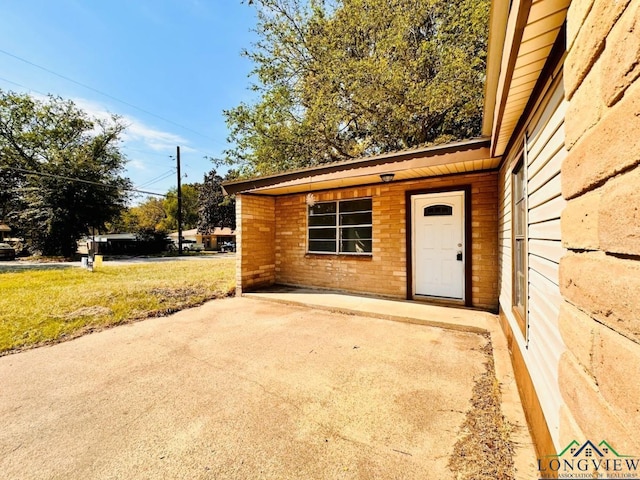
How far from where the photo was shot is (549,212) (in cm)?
200

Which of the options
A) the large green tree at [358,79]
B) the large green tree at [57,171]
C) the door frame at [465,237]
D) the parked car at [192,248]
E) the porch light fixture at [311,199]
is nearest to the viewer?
the door frame at [465,237]

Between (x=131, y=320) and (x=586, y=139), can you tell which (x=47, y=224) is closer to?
(x=131, y=320)

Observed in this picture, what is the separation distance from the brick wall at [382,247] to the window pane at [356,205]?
0.15 meters

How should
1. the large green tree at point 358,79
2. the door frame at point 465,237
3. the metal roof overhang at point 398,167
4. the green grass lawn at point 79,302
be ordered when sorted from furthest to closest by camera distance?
the large green tree at point 358,79 < the door frame at point 465,237 < the green grass lawn at point 79,302 < the metal roof overhang at point 398,167

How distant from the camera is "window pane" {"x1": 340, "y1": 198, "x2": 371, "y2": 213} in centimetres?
661

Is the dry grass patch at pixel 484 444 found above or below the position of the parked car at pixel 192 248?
below

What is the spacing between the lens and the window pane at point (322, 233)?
7.16 m

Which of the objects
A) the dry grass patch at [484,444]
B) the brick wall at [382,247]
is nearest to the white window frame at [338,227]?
the brick wall at [382,247]

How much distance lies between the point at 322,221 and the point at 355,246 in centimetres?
111

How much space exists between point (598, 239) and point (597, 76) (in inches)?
19.3

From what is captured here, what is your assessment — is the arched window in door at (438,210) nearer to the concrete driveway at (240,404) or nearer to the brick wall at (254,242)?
the concrete driveway at (240,404)

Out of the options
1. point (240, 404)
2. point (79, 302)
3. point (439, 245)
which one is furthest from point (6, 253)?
point (439, 245)

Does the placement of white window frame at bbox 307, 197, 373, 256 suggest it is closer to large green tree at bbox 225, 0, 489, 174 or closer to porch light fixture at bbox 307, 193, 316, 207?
porch light fixture at bbox 307, 193, 316, 207

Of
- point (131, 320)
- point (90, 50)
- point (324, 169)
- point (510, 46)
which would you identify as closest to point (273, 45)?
point (90, 50)
